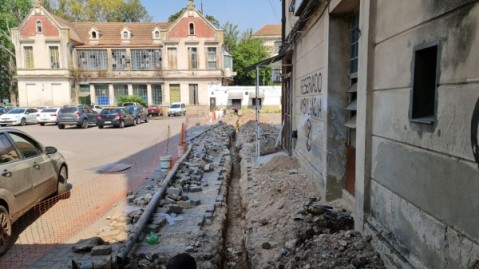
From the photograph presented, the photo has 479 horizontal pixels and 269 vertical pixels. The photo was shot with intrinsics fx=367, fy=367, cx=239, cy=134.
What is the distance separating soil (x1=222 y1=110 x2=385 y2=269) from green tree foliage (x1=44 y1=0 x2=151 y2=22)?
205 feet

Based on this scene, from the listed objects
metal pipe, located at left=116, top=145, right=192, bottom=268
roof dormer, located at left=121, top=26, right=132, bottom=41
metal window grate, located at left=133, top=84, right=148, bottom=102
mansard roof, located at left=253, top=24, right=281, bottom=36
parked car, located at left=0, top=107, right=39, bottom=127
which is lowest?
metal pipe, located at left=116, top=145, right=192, bottom=268

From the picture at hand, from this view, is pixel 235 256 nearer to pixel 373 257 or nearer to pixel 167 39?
pixel 373 257

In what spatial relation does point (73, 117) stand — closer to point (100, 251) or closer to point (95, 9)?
point (100, 251)

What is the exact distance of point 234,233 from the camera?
7461 millimetres

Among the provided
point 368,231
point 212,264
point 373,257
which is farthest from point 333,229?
point 212,264

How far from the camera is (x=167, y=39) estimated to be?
4669 centimetres

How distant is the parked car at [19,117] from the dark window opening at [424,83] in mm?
32943

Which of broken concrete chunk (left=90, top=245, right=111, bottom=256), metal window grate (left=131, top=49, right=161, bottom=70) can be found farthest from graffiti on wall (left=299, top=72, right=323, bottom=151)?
metal window grate (left=131, top=49, right=161, bottom=70)

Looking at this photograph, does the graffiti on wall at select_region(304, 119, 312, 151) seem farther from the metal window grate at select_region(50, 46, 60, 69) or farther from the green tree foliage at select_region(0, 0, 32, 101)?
the green tree foliage at select_region(0, 0, 32, 101)

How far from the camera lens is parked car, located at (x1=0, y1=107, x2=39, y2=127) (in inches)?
1158

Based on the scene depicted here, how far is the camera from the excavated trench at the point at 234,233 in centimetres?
607

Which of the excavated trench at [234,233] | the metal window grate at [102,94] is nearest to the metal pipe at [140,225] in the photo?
the excavated trench at [234,233]

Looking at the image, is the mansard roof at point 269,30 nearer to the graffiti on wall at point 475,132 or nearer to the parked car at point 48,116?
the parked car at point 48,116

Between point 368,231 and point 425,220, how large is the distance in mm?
1345
